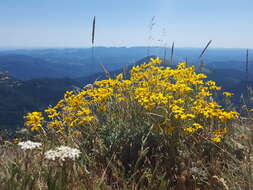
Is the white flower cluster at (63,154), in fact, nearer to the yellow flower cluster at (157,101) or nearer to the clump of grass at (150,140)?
the clump of grass at (150,140)

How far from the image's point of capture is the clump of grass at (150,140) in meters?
2.31

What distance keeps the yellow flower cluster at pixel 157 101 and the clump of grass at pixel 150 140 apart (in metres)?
0.01

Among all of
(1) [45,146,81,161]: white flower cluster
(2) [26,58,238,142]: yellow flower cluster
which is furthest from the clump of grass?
(1) [45,146,81,161]: white flower cluster

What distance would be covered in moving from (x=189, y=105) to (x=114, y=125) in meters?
0.89

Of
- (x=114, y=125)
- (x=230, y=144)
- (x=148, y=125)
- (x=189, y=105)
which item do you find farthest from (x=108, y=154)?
(x=230, y=144)

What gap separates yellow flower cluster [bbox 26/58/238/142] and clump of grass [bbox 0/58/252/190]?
1 cm

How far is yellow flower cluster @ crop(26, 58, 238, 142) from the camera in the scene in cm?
252

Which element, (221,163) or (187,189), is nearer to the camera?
(187,189)

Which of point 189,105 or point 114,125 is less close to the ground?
point 189,105

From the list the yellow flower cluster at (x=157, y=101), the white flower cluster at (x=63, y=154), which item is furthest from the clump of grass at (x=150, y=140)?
the white flower cluster at (x=63, y=154)

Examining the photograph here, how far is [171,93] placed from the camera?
119 inches

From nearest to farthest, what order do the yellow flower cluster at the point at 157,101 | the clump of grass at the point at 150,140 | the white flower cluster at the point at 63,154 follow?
the white flower cluster at the point at 63,154
the clump of grass at the point at 150,140
the yellow flower cluster at the point at 157,101

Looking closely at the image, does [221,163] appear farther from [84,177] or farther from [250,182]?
[84,177]

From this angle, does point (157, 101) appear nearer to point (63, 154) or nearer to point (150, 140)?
point (150, 140)
